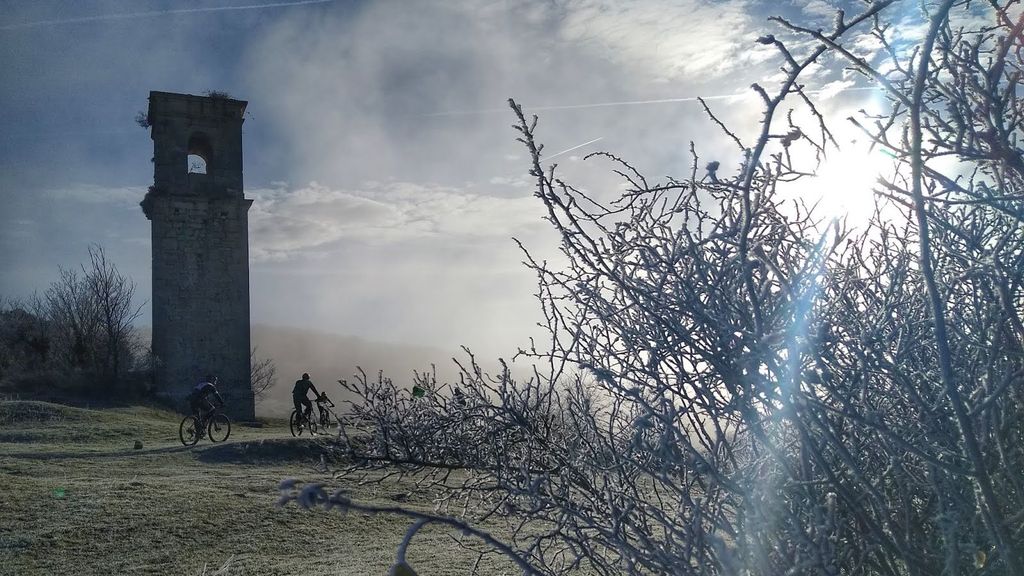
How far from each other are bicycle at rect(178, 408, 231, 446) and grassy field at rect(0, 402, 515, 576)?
2940 millimetres

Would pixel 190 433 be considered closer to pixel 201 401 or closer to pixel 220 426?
pixel 201 401

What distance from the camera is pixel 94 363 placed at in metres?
23.8

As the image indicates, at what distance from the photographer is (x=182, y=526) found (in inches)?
259

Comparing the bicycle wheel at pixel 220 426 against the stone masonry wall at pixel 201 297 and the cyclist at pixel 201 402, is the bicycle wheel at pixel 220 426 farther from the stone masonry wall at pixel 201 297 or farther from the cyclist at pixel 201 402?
the stone masonry wall at pixel 201 297

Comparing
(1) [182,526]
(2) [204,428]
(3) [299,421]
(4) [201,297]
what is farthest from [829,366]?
(4) [201,297]

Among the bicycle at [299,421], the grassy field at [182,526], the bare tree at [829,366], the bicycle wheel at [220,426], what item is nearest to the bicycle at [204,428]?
the bicycle wheel at [220,426]

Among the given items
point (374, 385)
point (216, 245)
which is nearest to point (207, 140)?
point (216, 245)

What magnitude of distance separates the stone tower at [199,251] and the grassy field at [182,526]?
444 inches

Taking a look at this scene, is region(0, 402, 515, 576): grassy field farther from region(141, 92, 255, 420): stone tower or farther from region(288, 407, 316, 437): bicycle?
region(141, 92, 255, 420): stone tower

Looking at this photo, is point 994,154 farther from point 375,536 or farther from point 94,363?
point 94,363

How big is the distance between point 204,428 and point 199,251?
969 cm

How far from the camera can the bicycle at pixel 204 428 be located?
1328 cm

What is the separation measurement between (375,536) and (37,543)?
2.58 meters

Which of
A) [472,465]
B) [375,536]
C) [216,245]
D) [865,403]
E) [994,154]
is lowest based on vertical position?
[375,536]
